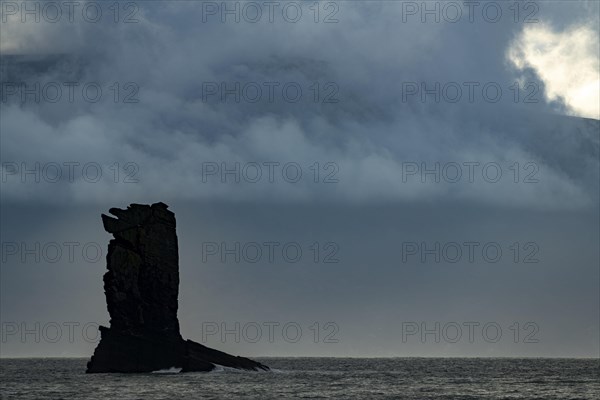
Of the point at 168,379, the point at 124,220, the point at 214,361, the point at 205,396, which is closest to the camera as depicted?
the point at 205,396

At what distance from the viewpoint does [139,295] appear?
414 ft

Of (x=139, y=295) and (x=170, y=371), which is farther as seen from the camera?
(x=170, y=371)

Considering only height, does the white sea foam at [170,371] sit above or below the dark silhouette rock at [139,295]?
below

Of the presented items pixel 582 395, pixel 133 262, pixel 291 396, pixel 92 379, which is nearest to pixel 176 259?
pixel 133 262

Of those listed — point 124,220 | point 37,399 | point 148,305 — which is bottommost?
point 37,399

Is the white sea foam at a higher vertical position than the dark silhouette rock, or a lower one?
lower

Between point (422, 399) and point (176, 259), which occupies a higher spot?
point (176, 259)

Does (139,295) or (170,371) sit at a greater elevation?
(139,295)

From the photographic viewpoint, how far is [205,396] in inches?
3752

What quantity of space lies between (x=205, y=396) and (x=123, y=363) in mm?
32368

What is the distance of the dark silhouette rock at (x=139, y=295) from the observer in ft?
411

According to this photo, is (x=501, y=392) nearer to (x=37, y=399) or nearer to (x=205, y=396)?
(x=205, y=396)

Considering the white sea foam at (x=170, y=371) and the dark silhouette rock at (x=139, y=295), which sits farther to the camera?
the white sea foam at (x=170, y=371)

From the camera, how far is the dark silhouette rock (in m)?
125
